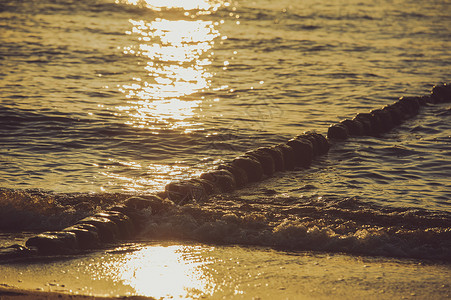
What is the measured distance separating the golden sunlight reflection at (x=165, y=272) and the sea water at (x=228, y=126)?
0.31 m

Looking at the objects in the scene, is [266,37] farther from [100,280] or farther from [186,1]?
[100,280]

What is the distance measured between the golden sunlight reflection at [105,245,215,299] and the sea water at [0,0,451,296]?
1.01 feet

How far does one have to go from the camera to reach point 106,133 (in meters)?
14.2

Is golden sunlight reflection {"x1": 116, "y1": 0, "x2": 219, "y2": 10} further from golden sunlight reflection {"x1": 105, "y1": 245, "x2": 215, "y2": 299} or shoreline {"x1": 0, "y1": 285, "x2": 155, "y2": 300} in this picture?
shoreline {"x1": 0, "y1": 285, "x2": 155, "y2": 300}

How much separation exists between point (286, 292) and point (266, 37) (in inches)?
921

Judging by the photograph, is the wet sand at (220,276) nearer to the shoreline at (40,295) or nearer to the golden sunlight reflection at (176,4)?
the shoreline at (40,295)

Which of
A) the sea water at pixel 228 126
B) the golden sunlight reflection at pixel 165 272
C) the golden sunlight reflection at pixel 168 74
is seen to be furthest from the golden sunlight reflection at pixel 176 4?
the golden sunlight reflection at pixel 165 272

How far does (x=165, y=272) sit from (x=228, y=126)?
825 cm

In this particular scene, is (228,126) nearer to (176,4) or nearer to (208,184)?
(208,184)

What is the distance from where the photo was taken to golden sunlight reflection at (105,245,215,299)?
6293 mm

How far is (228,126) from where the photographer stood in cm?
1482

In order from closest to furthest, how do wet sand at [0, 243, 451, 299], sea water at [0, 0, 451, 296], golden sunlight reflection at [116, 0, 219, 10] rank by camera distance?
1. wet sand at [0, 243, 451, 299]
2. sea water at [0, 0, 451, 296]
3. golden sunlight reflection at [116, 0, 219, 10]

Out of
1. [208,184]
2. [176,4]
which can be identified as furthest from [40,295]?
[176,4]

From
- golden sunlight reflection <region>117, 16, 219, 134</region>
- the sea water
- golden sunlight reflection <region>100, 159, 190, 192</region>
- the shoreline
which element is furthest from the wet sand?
golden sunlight reflection <region>117, 16, 219, 134</region>
